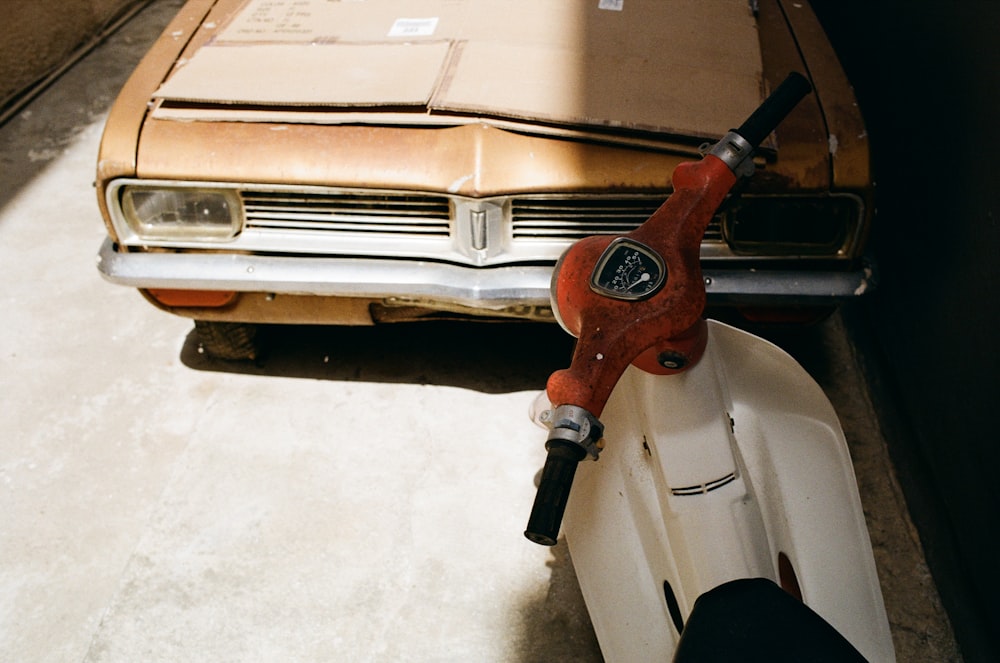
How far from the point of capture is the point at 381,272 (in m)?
2.17

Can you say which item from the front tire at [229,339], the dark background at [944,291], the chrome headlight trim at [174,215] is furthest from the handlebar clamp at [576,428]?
the front tire at [229,339]

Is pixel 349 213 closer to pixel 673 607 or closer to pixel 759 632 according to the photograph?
pixel 673 607

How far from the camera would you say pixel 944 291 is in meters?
2.25

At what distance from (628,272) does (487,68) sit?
3.91 ft

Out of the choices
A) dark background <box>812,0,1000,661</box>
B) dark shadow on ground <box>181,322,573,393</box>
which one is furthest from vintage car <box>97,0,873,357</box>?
dark shadow on ground <box>181,322,573,393</box>

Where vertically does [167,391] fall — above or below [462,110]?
below

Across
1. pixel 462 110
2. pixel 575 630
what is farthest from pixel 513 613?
pixel 462 110

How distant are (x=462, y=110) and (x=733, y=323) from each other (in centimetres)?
103

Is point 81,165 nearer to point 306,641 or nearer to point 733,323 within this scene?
point 306,641

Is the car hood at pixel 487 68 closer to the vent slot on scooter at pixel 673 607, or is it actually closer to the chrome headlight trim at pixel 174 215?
the chrome headlight trim at pixel 174 215

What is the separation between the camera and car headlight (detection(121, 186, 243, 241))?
2.19 metres

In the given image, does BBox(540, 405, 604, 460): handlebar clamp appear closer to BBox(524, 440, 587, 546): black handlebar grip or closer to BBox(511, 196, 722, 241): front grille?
BBox(524, 440, 587, 546): black handlebar grip

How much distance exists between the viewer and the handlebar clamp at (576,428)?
97cm

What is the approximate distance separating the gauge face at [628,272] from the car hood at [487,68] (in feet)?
2.89
